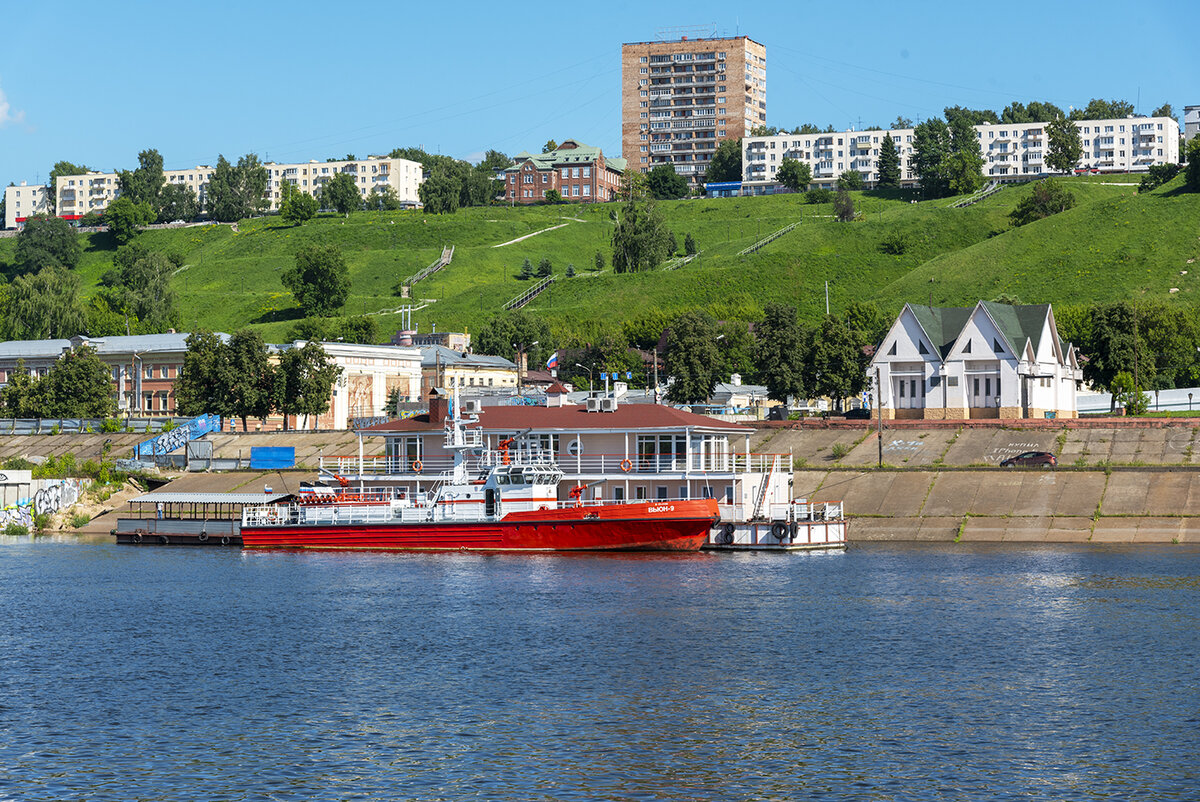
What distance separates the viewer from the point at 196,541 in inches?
3504

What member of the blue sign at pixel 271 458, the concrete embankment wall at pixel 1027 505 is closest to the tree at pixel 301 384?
the blue sign at pixel 271 458

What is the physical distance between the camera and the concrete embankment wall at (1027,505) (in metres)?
79.8

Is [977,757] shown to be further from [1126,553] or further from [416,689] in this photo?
[1126,553]

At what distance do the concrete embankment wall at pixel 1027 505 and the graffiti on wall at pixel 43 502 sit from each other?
57.8m

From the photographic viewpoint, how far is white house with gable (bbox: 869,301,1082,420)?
118 meters

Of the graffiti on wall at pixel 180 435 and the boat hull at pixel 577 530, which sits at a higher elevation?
the graffiti on wall at pixel 180 435

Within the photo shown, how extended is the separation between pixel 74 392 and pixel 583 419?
76.0 meters

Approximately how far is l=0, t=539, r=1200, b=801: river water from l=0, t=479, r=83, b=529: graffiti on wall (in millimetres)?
33751

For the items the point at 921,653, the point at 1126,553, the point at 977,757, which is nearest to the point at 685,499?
the point at 1126,553

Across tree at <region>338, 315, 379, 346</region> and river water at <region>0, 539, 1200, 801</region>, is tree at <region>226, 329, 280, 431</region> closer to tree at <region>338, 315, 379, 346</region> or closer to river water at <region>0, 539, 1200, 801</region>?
tree at <region>338, 315, 379, 346</region>

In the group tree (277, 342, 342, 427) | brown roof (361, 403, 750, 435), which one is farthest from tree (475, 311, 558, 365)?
brown roof (361, 403, 750, 435)

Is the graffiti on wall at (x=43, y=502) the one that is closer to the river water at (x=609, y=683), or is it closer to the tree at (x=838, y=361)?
the river water at (x=609, y=683)

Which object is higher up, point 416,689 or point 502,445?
point 502,445

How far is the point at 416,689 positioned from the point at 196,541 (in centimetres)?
5214
